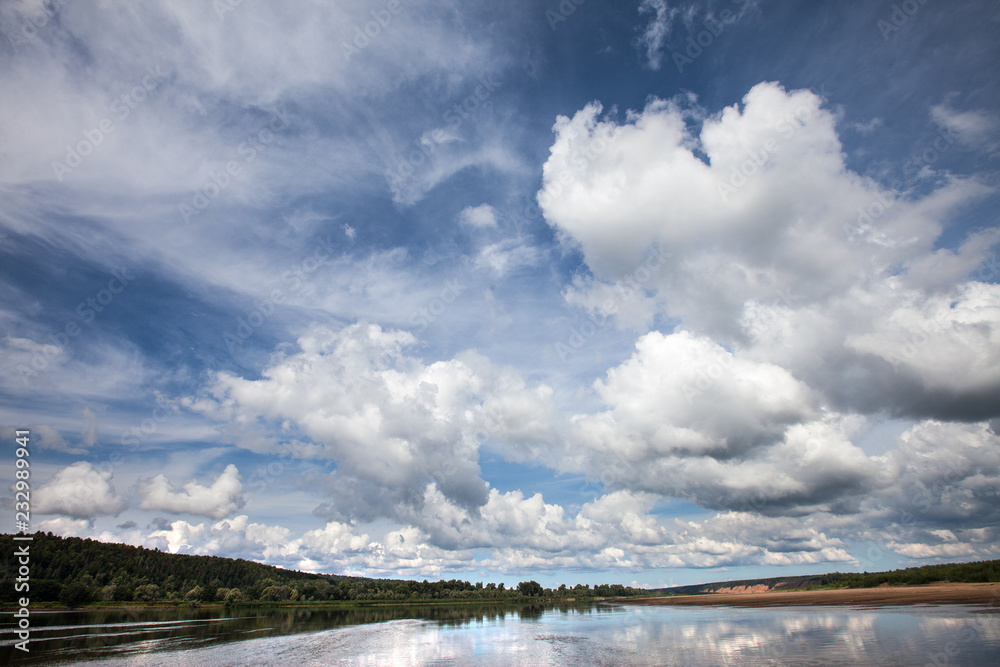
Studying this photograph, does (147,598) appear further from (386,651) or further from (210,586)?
(386,651)

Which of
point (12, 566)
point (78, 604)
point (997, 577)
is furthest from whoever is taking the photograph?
point (12, 566)

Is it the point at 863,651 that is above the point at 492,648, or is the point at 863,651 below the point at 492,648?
above

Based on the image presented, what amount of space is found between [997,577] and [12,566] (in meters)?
318

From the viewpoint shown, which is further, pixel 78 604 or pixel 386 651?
pixel 78 604

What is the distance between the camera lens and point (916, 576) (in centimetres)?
15900

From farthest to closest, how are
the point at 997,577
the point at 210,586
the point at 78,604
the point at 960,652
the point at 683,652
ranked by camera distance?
1. the point at 210,586
2. the point at 78,604
3. the point at 997,577
4. the point at 683,652
5. the point at 960,652

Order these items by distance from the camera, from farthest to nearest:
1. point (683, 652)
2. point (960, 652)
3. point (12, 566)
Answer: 1. point (12, 566)
2. point (683, 652)
3. point (960, 652)

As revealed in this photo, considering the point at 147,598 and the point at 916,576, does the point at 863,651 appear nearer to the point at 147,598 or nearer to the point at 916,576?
the point at 916,576

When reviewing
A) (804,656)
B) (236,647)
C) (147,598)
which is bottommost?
(147,598)

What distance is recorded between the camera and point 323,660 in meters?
47.9

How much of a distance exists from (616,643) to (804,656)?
2593cm

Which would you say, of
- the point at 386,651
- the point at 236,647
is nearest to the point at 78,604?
the point at 236,647

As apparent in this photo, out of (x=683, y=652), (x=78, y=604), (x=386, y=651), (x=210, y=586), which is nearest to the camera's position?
(x=683, y=652)

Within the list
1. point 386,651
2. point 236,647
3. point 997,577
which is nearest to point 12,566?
point 236,647
